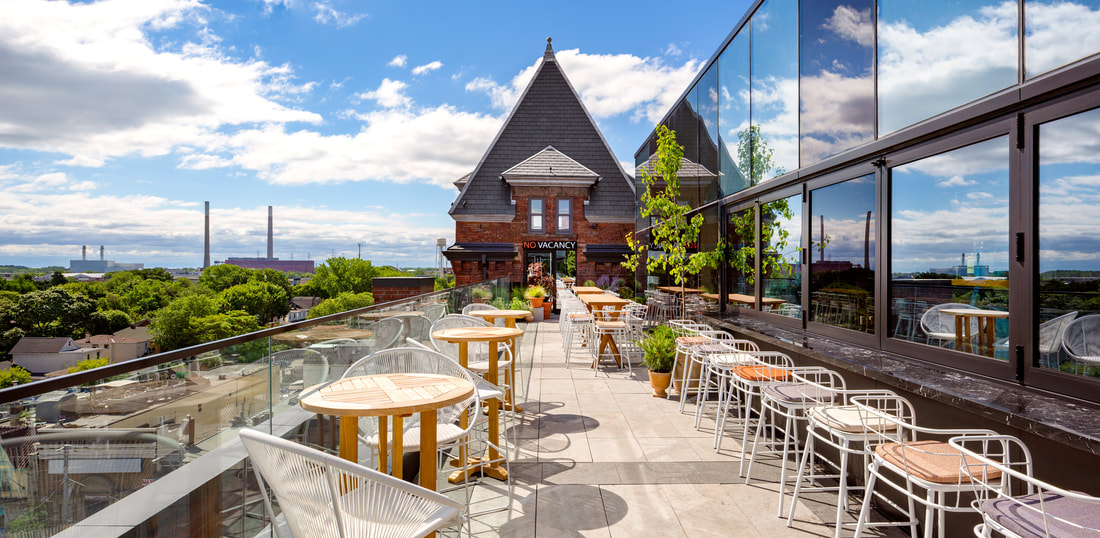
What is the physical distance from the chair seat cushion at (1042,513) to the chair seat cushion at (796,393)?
1.42m

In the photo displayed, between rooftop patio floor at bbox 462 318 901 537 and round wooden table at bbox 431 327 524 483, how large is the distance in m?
0.15

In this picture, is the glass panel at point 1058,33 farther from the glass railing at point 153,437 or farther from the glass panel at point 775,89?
the glass railing at point 153,437

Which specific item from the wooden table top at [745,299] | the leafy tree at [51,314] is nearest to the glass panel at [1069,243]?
the wooden table top at [745,299]

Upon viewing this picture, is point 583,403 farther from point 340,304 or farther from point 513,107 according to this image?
point 340,304

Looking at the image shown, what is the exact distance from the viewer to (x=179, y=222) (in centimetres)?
14412

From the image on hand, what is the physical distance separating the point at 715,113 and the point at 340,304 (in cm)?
2126

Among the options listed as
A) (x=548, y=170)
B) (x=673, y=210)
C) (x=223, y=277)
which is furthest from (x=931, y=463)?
(x=223, y=277)

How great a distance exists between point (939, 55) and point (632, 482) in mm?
3336

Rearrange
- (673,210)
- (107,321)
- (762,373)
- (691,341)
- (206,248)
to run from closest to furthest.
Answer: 1. (762,373)
2. (691,341)
3. (673,210)
4. (107,321)
5. (206,248)

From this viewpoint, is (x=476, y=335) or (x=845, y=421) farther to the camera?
(x=476, y=335)

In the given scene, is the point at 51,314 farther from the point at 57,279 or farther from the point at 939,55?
the point at 939,55

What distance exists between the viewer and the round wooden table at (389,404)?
210 centimetres

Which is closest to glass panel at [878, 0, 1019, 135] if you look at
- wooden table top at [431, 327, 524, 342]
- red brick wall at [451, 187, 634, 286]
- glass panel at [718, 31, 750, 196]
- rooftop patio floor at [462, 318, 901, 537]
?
rooftop patio floor at [462, 318, 901, 537]

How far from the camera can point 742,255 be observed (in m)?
6.62
